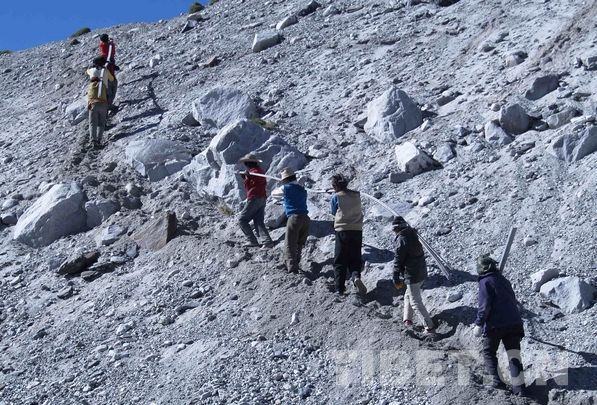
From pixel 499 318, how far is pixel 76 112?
40.5ft

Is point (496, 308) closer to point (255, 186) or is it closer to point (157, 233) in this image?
point (255, 186)

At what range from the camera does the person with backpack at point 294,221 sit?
1142 centimetres

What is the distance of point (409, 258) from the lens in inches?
390

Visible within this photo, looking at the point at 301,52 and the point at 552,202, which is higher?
the point at 301,52

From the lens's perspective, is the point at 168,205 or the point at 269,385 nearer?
the point at 269,385

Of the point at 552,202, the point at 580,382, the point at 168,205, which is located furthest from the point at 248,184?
the point at 580,382

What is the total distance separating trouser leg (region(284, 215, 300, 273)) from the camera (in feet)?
37.4

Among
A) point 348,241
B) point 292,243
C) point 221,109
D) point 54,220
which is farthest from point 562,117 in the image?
point 54,220

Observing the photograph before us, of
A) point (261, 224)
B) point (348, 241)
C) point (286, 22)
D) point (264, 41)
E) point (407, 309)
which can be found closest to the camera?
point (407, 309)

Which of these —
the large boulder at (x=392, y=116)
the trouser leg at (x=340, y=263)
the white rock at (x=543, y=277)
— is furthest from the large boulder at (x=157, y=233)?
the white rock at (x=543, y=277)

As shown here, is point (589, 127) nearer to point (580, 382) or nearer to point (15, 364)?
point (580, 382)

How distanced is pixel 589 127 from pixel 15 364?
8.15 meters

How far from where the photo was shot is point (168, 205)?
13.9m

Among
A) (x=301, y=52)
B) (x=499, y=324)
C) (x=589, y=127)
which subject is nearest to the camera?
(x=499, y=324)
